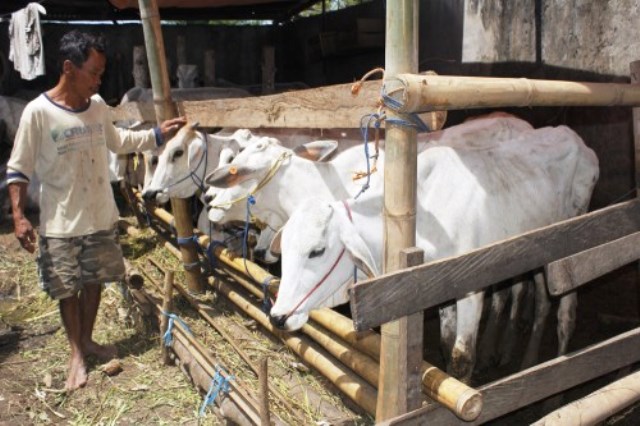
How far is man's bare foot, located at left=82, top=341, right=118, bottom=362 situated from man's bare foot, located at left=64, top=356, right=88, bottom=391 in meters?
0.22

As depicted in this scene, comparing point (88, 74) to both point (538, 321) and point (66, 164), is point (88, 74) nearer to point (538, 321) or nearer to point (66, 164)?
point (66, 164)

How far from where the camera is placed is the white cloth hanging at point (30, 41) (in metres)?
7.18

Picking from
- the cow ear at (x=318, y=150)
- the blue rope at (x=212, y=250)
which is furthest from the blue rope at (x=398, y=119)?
the blue rope at (x=212, y=250)

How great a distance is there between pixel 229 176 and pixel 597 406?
282 centimetres

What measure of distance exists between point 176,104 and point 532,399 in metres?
4.13

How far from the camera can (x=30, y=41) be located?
7.31 metres

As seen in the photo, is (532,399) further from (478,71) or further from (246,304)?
(478,71)

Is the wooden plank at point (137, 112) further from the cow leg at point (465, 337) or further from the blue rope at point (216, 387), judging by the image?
the cow leg at point (465, 337)

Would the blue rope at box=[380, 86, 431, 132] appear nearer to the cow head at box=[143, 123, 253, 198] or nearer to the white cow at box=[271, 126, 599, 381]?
the white cow at box=[271, 126, 599, 381]

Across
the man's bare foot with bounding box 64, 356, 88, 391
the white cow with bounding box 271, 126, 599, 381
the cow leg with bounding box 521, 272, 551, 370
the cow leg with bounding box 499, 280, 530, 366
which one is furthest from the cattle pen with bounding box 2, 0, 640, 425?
the man's bare foot with bounding box 64, 356, 88, 391

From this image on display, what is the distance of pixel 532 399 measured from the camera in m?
2.68

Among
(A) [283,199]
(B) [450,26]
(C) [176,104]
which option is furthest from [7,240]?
(B) [450,26]

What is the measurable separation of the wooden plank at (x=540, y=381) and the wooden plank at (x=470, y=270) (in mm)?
448

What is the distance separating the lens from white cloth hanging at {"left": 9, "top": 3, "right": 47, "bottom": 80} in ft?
23.5
